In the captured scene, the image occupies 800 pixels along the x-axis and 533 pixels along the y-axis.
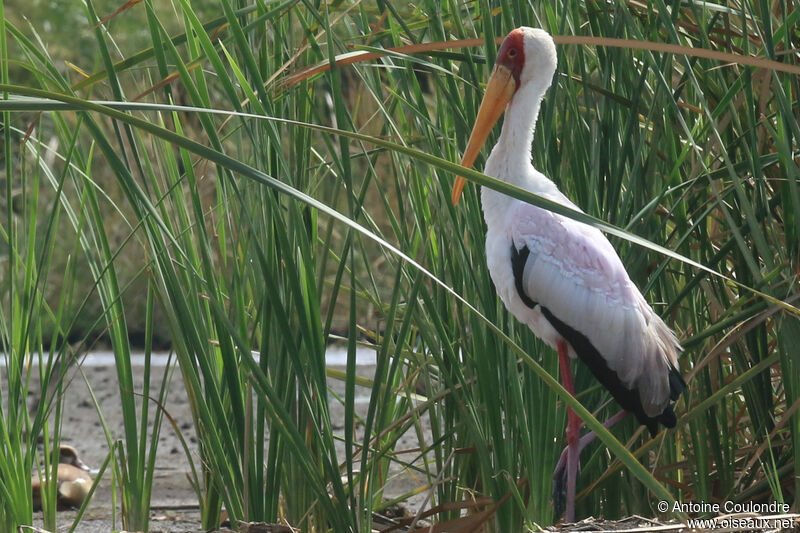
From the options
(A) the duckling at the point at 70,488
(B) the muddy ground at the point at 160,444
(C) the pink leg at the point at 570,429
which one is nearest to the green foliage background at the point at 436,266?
(C) the pink leg at the point at 570,429

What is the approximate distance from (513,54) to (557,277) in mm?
563

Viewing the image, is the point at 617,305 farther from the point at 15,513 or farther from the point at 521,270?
the point at 15,513

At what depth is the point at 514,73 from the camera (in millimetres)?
2746

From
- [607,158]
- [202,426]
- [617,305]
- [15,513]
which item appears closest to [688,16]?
[607,158]

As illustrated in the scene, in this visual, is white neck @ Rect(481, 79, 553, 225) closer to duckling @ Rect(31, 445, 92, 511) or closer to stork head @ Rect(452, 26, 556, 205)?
stork head @ Rect(452, 26, 556, 205)

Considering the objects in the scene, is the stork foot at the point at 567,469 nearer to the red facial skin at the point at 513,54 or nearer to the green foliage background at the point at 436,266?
the green foliage background at the point at 436,266

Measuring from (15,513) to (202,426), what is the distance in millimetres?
440

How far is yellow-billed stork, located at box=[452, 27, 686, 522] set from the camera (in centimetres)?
258

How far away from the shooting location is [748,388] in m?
2.44

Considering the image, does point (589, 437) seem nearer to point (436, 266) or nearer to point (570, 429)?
point (570, 429)

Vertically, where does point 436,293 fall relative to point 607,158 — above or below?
below

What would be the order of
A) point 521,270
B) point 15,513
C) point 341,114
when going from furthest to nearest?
point 521,270 → point 15,513 → point 341,114

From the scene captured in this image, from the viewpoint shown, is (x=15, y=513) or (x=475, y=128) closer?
(x=15, y=513)

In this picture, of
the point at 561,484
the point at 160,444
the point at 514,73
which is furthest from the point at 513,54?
the point at 160,444
